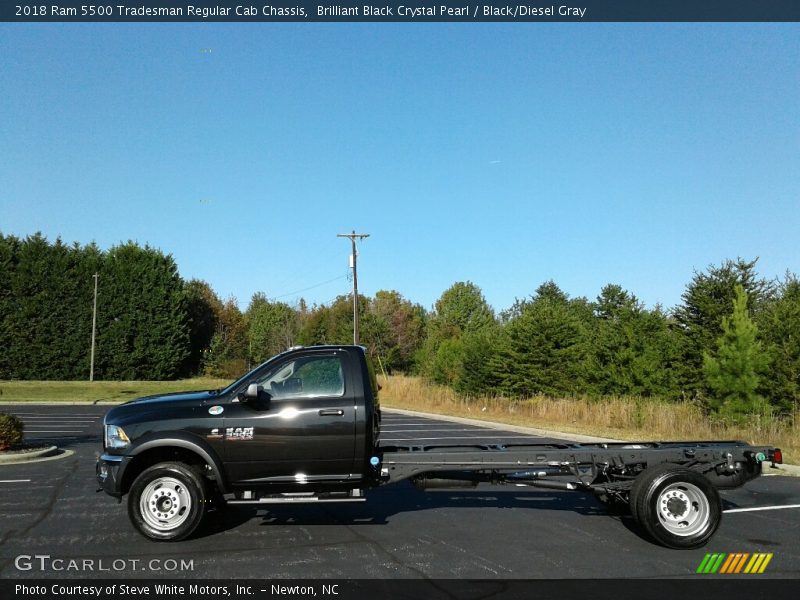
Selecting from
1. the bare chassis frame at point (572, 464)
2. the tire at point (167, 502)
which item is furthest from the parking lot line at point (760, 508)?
the tire at point (167, 502)

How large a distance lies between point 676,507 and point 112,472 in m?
5.97

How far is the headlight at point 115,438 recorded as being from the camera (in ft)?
24.2

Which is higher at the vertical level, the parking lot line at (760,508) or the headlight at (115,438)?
the headlight at (115,438)

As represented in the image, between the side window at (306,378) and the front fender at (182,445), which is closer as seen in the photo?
the front fender at (182,445)

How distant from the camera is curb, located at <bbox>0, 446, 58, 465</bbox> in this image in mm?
13148

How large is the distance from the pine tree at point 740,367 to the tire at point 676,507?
1588cm

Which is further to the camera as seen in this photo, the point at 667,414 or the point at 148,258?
the point at 148,258

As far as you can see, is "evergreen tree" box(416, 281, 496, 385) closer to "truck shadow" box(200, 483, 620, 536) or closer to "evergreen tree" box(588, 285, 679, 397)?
"evergreen tree" box(588, 285, 679, 397)

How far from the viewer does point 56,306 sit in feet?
157

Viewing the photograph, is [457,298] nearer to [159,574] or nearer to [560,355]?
[560,355]

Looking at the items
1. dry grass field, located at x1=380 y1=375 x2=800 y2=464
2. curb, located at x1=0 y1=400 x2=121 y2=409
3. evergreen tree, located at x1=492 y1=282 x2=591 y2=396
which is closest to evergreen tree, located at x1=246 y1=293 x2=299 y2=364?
curb, located at x1=0 y1=400 x2=121 y2=409

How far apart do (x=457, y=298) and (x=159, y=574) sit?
81.3 meters

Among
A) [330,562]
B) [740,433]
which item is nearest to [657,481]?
[330,562]
